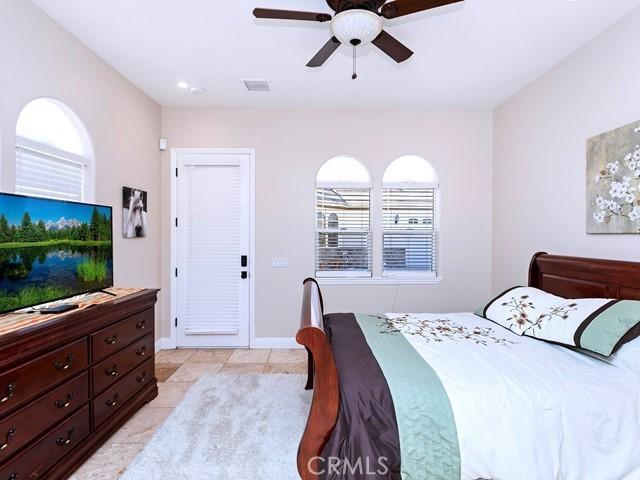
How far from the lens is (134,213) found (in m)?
3.33

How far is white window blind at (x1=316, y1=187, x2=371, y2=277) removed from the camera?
3.99 metres

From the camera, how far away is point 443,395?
4.79 ft

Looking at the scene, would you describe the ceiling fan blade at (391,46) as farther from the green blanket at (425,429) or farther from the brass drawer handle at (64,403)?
the brass drawer handle at (64,403)

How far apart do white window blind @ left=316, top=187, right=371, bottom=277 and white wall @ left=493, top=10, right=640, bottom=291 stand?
1.57 meters

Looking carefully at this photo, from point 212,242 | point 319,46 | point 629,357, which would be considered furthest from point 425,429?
point 212,242

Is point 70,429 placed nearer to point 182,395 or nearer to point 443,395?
point 182,395

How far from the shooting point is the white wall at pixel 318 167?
3898 millimetres

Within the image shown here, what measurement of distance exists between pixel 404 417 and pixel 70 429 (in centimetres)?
188

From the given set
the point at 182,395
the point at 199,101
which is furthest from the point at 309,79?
the point at 182,395

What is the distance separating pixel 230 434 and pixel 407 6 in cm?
289

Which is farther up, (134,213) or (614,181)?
(614,181)

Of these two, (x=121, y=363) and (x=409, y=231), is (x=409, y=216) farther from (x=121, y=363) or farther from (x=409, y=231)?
(x=121, y=363)
